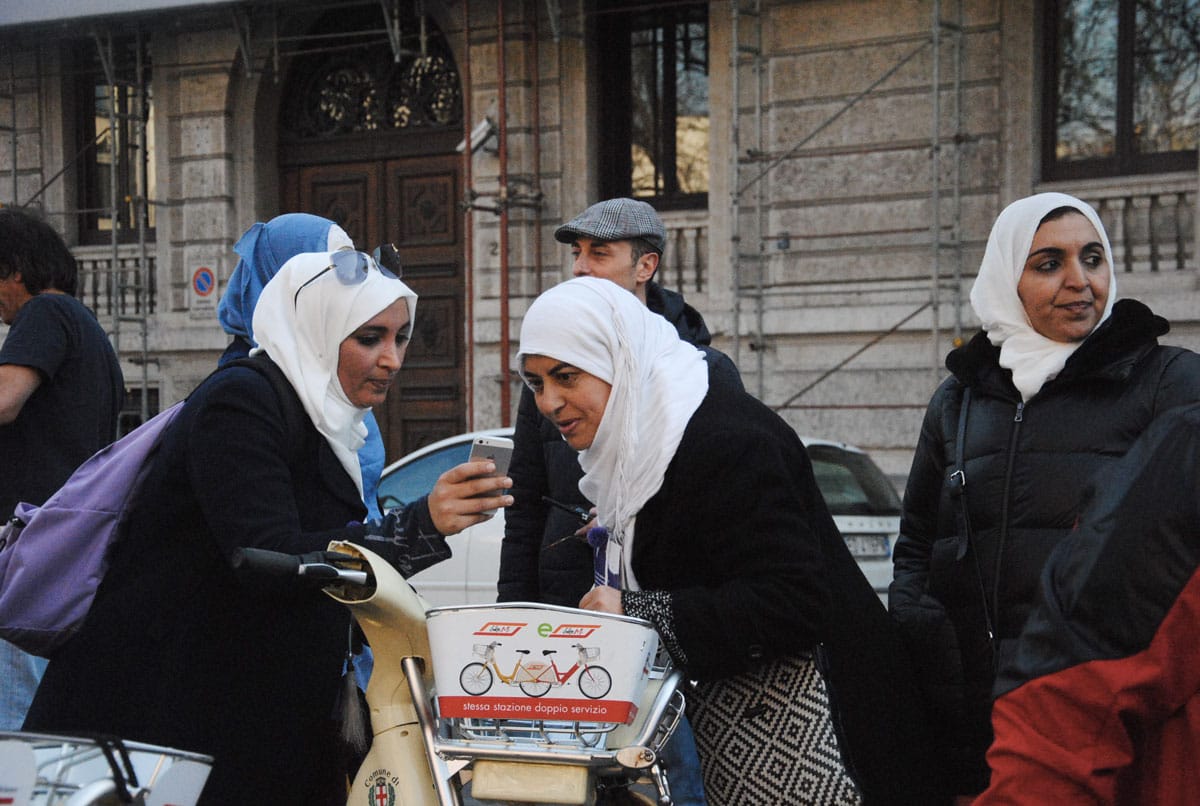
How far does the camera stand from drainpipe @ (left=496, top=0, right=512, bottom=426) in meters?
13.6

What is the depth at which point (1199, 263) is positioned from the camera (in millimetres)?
11336

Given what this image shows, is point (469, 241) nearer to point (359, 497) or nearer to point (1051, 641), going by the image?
point (359, 497)

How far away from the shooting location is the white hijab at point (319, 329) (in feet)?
9.03

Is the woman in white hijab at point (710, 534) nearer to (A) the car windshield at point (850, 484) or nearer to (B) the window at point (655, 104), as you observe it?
(A) the car windshield at point (850, 484)

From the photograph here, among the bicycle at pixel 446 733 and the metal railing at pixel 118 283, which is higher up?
the metal railing at pixel 118 283

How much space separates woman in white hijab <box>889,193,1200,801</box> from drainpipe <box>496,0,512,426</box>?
33.7 feet

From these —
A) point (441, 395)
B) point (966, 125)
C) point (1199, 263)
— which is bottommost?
point (441, 395)

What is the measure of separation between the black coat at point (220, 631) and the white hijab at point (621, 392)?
35 centimetres

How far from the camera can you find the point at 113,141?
16.1 meters

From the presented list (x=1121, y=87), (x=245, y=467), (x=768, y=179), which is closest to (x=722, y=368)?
(x=245, y=467)

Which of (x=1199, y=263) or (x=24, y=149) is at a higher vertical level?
(x=24, y=149)

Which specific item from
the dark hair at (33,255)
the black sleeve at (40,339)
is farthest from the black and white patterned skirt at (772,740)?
the dark hair at (33,255)

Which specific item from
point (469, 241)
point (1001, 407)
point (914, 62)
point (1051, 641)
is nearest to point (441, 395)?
point (469, 241)

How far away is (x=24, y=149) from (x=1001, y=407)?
50.2 ft
